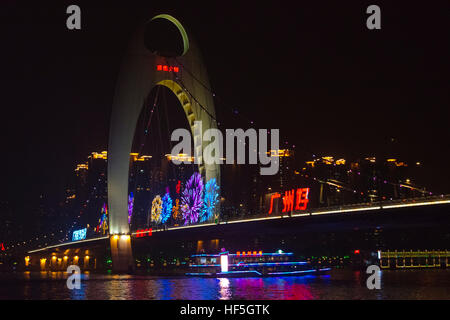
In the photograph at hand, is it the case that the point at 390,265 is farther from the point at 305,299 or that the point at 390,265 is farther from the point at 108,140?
the point at 305,299

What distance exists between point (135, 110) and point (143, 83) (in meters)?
2.22

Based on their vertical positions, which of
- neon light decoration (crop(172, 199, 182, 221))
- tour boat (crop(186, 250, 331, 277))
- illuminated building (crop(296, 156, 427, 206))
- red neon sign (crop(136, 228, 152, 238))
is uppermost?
illuminated building (crop(296, 156, 427, 206))

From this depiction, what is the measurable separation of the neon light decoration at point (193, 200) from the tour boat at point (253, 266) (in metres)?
3.62

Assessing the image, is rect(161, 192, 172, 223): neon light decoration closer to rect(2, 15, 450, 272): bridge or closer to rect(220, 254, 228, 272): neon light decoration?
rect(2, 15, 450, 272): bridge

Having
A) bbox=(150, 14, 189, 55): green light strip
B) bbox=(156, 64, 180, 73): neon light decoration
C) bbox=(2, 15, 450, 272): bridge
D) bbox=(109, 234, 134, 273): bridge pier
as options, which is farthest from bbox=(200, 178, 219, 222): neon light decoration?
bbox=(150, 14, 189, 55): green light strip

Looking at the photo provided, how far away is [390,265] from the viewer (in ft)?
222

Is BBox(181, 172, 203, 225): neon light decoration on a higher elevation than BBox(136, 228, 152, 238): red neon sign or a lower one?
higher

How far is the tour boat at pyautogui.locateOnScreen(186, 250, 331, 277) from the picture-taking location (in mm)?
40906

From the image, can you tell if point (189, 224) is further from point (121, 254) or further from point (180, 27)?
point (180, 27)

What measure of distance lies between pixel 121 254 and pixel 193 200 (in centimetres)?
921

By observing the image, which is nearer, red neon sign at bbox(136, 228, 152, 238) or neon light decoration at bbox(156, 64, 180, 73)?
red neon sign at bbox(136, 228, 152, 238)

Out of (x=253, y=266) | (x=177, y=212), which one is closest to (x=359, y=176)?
(x=177, y=212)

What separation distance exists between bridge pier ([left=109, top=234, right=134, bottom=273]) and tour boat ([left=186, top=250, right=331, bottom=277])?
9.52 m
